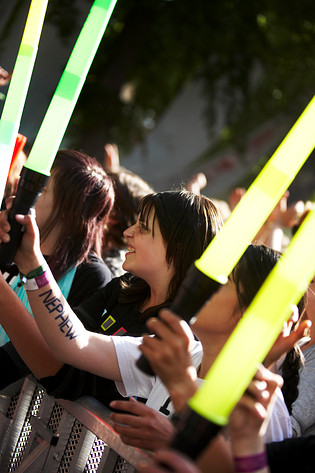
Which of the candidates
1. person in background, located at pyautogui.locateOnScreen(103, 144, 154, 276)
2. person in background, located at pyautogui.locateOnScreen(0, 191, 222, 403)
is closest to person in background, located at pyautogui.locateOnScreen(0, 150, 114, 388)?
person in background, located at pyautogui.locateOnScreen(0, 191, 222, 403)

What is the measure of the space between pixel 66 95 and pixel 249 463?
0.58 meters

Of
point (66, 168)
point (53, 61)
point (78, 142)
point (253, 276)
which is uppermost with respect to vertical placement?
point (253, 276)

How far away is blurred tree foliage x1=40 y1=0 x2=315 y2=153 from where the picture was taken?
6660 mm

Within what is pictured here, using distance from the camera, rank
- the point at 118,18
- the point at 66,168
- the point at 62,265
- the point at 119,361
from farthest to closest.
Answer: the point at 118,18, the point at 66,168, the point at 62,265, the point at 119,361

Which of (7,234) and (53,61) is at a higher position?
(7,234)

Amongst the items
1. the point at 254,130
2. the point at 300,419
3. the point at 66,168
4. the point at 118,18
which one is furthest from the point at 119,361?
the point at 254,130

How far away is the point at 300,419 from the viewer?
5.49ft

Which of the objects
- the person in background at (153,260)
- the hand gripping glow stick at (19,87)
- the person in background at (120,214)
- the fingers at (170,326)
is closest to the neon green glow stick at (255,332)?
the fingers at (170,326)

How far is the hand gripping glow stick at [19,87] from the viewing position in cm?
100

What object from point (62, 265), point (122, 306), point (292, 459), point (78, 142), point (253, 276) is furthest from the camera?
point (78, 142)

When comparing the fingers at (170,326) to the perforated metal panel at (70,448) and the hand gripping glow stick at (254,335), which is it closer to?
the hand gripping glow stick at (254,335)

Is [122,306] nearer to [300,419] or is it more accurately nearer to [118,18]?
[300,419]

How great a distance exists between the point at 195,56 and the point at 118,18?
1.03 m

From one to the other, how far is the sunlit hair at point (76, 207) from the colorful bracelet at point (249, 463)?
1445 mm
